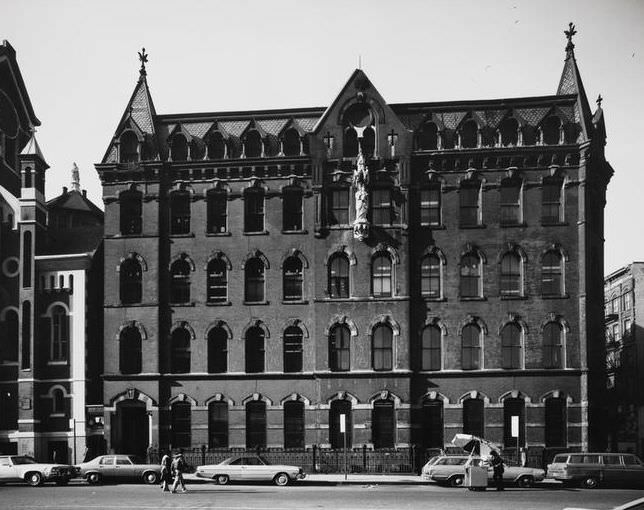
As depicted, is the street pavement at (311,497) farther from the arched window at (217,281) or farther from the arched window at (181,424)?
the arched window at (217,281)

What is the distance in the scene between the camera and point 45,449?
→ 52.1 metres

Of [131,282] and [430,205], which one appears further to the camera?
[131,282]

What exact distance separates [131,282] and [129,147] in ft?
23.1

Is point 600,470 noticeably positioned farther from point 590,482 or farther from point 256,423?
point 256,423

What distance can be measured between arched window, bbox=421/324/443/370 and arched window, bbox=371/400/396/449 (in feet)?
8.83

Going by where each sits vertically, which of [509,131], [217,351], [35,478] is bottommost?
[35,478]

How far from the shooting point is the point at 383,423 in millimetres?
49000

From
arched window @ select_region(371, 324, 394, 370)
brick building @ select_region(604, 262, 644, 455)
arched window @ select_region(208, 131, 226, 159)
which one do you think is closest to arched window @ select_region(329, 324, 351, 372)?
Answer: arched window @ select_region(371, 324, 394, 370)

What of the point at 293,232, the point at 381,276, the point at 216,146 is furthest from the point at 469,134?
the point at 216,146

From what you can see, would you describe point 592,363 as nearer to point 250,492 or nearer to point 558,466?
point 558,466

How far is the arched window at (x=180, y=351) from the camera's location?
51344 millimetres

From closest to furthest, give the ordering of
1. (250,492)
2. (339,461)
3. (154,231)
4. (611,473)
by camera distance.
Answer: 1. (250,492)
2. (611,473)
3. (339,461)
4. (154,231)

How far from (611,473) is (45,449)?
28690 millimetres

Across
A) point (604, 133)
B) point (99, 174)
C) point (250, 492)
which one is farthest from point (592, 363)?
point (99, 174)
